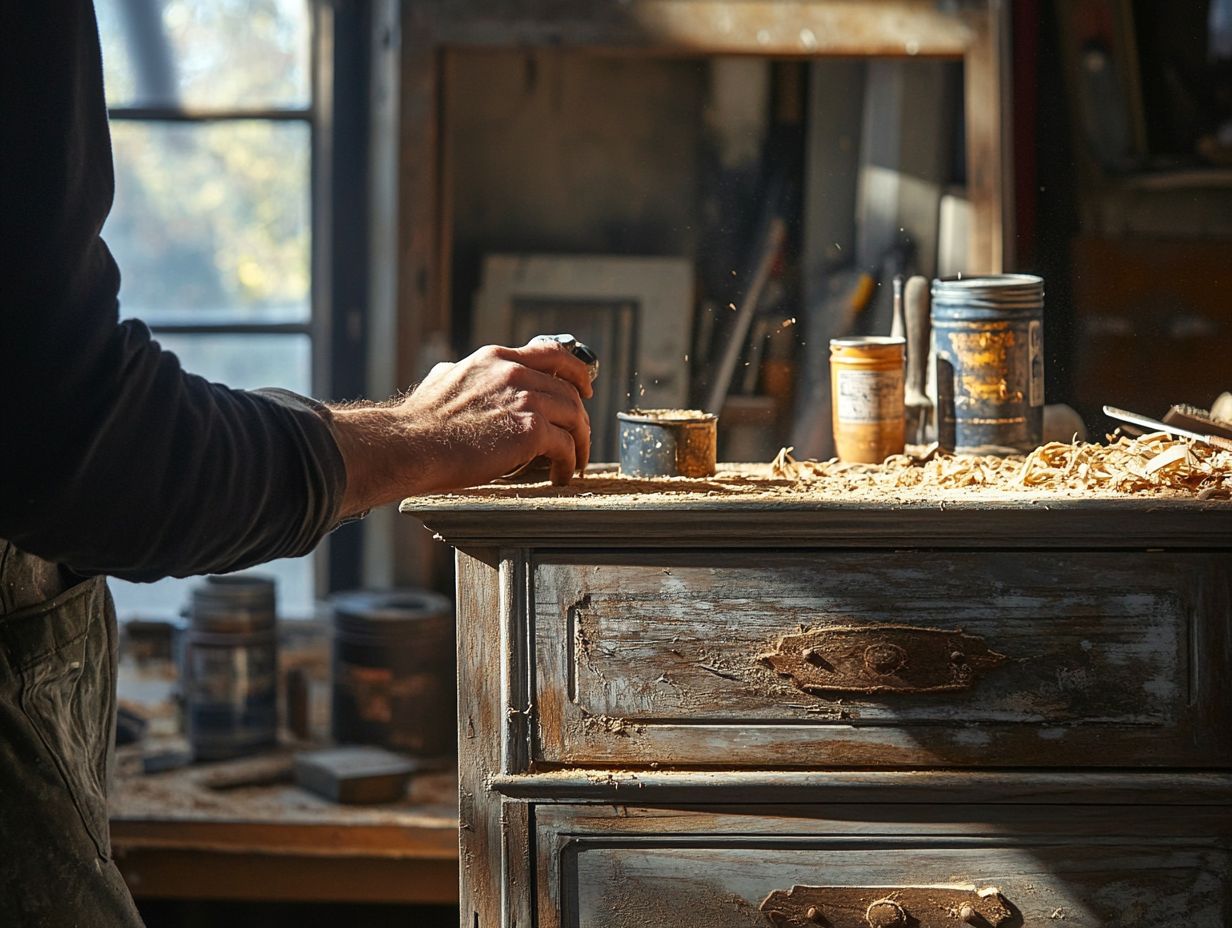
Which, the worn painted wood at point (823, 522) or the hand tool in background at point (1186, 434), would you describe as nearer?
the worn painted wood at point (823, 522)

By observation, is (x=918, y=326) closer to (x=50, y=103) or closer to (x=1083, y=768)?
(x=1083, y=768)

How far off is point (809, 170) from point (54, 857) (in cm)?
184

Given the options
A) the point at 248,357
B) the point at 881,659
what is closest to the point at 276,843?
the point at 248,357

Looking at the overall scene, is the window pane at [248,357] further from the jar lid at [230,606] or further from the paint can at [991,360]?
the paint can at [991,360]

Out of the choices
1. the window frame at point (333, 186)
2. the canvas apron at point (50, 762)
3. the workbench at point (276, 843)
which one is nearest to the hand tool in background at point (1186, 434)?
the canvas apron at point (50, 762)

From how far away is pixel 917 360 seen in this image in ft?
5.10

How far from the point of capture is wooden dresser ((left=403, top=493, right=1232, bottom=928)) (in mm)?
1165

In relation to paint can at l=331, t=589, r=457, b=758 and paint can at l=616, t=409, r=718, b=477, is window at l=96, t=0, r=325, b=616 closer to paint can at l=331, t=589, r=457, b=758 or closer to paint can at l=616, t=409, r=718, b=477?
paint can at l=331, t=589, r=457, b=758

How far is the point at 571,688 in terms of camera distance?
47.2 inches

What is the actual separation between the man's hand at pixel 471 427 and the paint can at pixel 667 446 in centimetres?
5

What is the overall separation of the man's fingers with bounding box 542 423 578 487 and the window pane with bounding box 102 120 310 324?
1.66 metres

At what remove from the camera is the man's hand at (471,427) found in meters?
1.13

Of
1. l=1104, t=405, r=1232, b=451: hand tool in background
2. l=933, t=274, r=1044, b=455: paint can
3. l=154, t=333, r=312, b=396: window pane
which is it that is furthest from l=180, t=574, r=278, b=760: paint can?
l=1104, t=405, r=1232, b=451: hand tool in background

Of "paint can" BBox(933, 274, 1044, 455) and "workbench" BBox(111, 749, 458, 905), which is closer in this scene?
"paint can" BBox(933, 274, 1044, 455)
